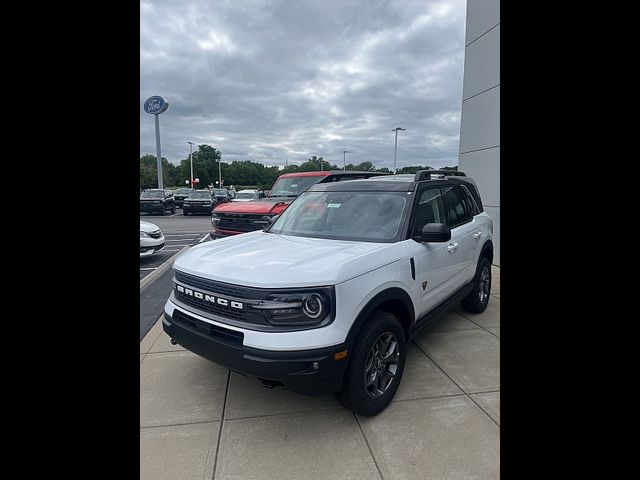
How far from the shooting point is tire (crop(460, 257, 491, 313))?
4.84 m

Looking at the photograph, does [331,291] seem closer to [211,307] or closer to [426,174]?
[211,307]

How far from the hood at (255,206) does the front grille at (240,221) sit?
0.35 ft

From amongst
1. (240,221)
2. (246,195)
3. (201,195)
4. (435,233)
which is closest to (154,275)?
(240,221)

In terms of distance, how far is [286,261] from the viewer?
2643 mm

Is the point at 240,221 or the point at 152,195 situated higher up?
the point at 152,195

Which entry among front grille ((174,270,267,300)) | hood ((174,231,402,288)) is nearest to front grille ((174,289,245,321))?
front grille ((174,270,267,300))

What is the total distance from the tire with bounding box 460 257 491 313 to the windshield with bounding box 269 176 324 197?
5.30 meters

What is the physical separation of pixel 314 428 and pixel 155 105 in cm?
4618

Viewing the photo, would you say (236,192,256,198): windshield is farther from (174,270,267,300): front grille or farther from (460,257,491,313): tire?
(174,270,267,300): front grille
